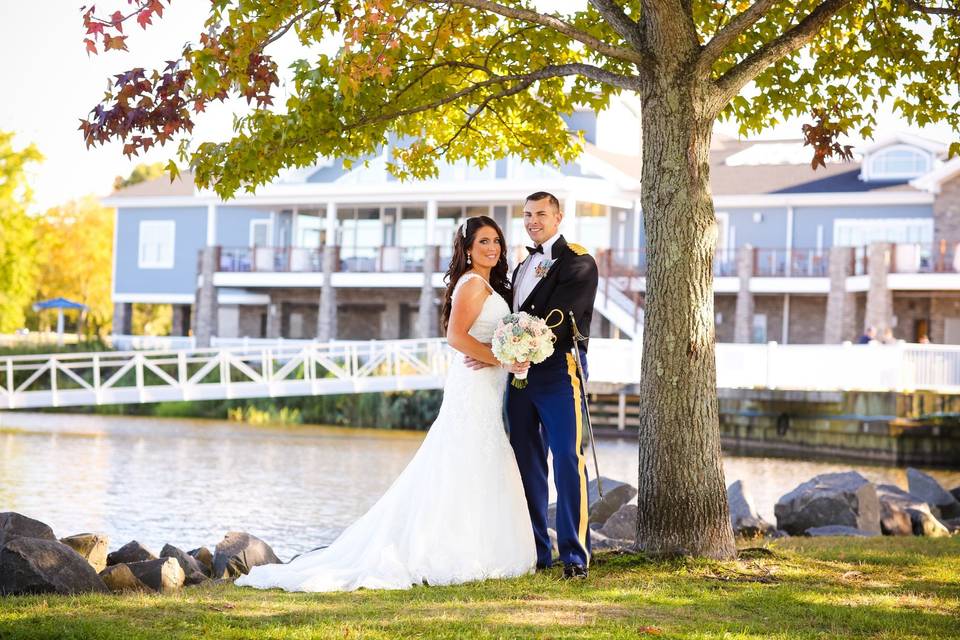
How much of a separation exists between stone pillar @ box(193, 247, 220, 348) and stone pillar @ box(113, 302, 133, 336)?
18.5ft

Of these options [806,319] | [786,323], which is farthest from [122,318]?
[806,319]

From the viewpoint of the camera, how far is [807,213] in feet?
120

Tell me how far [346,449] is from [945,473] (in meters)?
11.9

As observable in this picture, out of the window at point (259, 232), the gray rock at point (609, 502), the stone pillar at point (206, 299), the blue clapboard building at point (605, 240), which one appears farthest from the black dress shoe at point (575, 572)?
the window at point (259, 232)

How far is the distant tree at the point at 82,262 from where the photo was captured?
195 ft

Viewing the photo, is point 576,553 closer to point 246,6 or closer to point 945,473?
point 246,6

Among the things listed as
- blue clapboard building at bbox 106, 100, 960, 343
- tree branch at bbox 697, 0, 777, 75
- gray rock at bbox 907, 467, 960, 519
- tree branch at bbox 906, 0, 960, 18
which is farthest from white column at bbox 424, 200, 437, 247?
tree branch at bbox 697, 0, 777, 75

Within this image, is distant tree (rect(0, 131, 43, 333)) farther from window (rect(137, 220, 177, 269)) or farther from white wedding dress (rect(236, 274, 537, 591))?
white wedding dress (rect(236, 274, 537, 591))

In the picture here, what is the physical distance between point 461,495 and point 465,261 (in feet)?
4.63

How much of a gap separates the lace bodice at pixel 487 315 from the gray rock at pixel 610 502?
20.0ft

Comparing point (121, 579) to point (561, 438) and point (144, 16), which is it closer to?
point (561, 438)

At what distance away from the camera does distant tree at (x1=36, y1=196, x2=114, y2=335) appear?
5931 centimetres

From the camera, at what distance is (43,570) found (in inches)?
305

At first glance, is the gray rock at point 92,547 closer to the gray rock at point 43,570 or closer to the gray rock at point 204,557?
the gray rock at point 204,557
